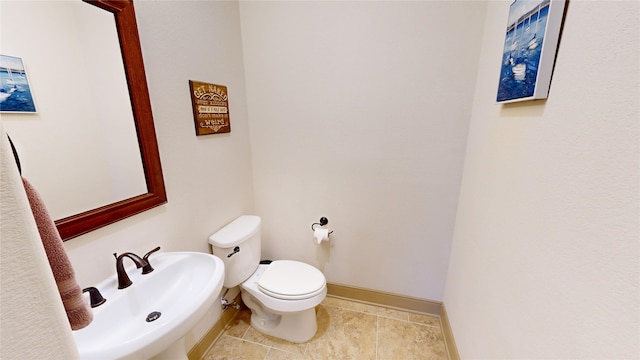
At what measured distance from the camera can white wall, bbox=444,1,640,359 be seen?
0.47 meters

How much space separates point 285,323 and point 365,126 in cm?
139

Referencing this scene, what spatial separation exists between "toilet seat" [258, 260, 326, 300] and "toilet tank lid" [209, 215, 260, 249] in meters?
0.30

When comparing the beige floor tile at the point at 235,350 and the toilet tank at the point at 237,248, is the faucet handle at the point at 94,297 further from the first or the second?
the beige floor tile at the point at 235,350

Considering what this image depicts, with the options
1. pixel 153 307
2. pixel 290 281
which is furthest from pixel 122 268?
pixel 290 281

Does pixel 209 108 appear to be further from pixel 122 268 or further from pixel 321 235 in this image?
pixel 321 235

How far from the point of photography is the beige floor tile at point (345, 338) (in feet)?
5.06

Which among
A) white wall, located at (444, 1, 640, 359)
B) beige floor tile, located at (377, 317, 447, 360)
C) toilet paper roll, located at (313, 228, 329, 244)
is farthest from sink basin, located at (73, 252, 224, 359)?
beige floor tile, located at (377, 317, 447, 360)

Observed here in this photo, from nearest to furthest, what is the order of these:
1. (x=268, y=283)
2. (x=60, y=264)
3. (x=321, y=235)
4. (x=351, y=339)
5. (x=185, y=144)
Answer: (x=60, y=264) → (x=185, y=144) → (x=268, y=283) → (x=351, y=339) → (x=321, y=235)

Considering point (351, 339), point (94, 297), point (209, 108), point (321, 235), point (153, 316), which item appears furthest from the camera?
point (321, 235)

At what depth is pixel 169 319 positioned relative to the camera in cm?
83

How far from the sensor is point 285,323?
5.32 feet

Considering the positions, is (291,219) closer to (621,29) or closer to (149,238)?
(149,238)

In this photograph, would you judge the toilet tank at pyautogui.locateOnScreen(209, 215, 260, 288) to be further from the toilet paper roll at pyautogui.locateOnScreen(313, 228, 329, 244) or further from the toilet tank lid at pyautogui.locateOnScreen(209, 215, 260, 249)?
the toilet paper roll at pyautogui.locateOnScreen(313, 228, 329, 244)

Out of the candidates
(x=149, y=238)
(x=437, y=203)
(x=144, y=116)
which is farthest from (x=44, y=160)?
(x=437, y=203)
